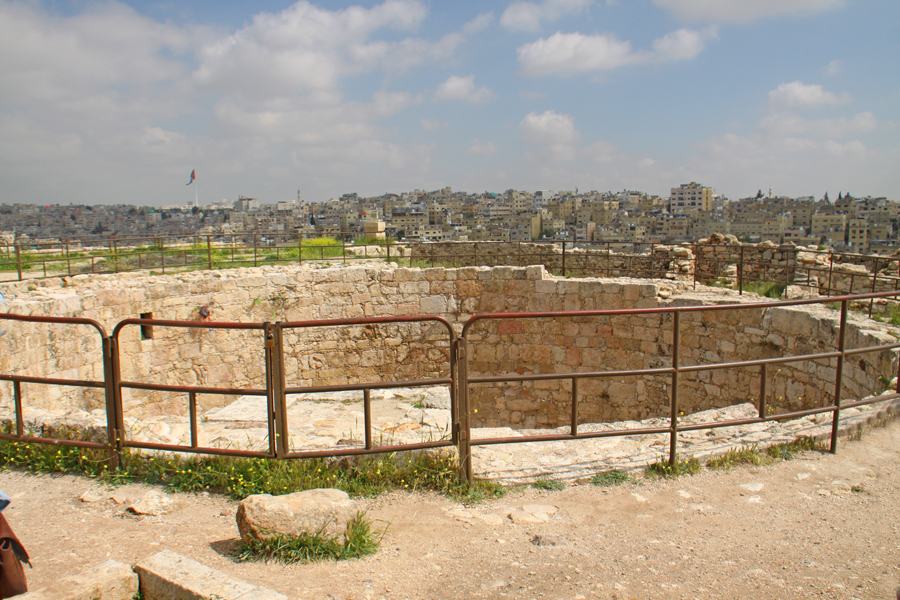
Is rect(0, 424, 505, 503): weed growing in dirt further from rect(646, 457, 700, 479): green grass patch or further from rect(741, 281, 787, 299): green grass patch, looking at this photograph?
rect(741, 281, 787, 299): green grass patch

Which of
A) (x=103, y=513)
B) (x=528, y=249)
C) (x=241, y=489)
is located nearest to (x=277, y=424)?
(x=241, y=489)

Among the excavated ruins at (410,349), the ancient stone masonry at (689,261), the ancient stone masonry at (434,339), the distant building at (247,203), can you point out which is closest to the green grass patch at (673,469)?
the excavated ruins at (410,349)

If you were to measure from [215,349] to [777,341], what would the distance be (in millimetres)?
10512

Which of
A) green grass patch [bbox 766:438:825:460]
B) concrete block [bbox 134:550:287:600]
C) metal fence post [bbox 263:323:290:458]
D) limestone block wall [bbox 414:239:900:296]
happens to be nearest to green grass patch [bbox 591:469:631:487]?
green grass patch [bbox 766:438:825:460]

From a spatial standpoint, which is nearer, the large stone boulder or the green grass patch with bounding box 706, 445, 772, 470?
the large stone boulder

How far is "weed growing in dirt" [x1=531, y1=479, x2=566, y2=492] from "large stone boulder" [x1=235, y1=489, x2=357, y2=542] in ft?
5.11

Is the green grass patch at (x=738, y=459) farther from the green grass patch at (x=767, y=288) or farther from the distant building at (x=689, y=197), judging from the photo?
the distant building at (x=689, y=197)

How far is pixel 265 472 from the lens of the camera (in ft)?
14.6

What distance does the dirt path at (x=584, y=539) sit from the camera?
3.31 m

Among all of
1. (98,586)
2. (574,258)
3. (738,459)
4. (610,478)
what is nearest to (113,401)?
(98,586)

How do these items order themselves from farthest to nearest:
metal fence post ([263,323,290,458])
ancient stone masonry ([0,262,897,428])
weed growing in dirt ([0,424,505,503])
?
1. ancient stone masonry ([0,262,897,428])
2. weed growing in dirt ([0,424,505,503])
3. metal fence post ([263,323,290,458])

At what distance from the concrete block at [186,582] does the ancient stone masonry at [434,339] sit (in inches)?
280

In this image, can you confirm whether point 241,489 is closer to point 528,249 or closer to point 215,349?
point 215,349

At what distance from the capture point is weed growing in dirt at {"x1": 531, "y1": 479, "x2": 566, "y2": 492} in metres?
4.55
